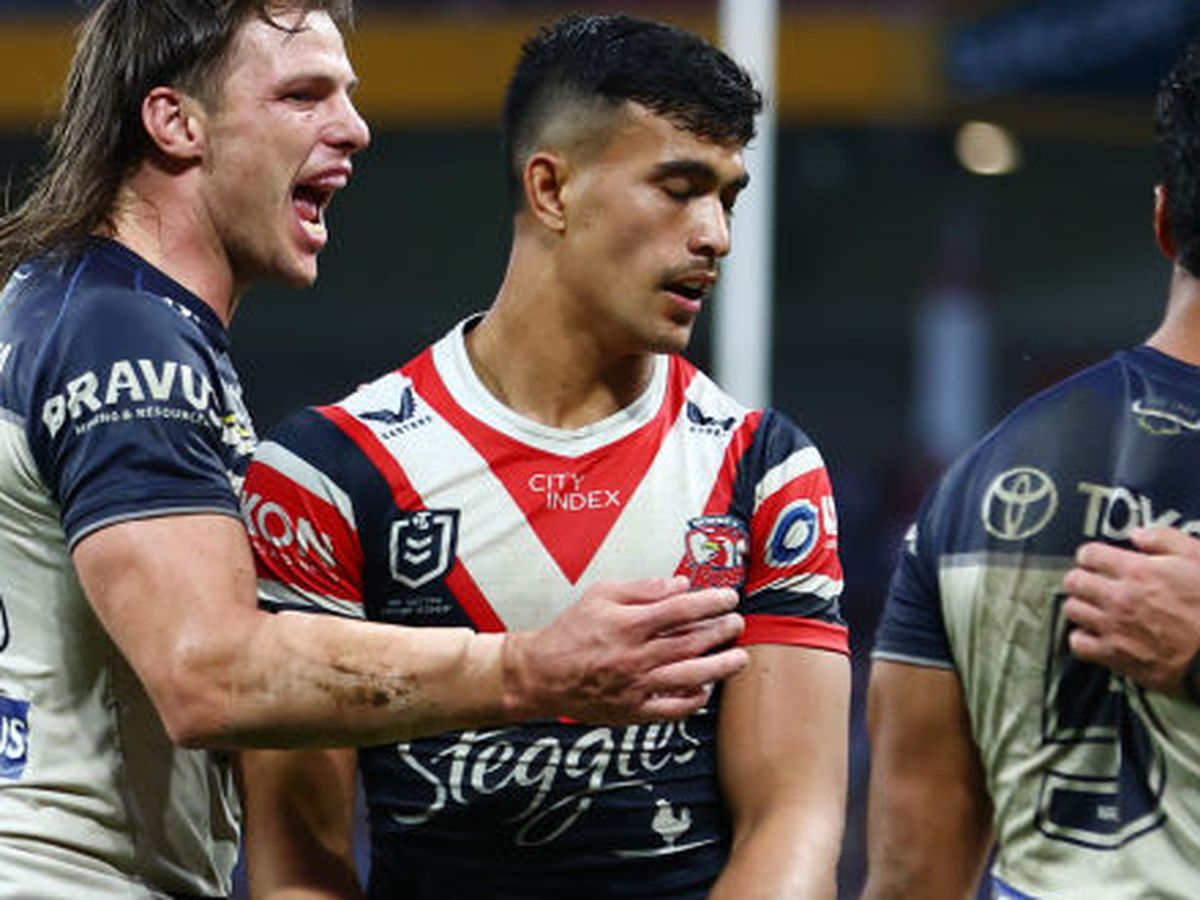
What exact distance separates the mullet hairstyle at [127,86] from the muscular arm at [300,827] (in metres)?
0.80

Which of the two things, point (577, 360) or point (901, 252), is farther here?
point (901, 252)

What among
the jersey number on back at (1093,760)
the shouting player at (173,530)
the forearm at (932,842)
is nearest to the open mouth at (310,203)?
the shouting player at (173,530)

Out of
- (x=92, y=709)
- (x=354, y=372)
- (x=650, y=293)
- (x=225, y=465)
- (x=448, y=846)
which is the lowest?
(x=354, y=372)

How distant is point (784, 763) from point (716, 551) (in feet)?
1.00

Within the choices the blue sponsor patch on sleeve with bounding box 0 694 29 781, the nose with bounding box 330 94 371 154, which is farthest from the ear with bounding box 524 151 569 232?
the blue sponsor patch on sleeve with bounding box 0 694 29 781

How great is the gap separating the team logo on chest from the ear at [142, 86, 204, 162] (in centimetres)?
60

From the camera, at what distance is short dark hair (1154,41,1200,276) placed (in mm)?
3043

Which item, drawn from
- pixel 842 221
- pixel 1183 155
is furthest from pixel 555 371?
pixel 842 221

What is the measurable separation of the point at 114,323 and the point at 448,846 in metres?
0.86

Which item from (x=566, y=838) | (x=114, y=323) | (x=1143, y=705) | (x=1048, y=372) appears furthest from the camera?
(x=1048, y=372)

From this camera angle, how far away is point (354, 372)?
21375 millimetres

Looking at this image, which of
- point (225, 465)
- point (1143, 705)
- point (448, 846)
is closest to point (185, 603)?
point (225, 465)

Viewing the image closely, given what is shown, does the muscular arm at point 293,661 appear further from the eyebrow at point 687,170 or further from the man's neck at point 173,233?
the eyebrow at point 687,170

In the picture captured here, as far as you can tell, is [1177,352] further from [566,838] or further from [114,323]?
[114,323]
